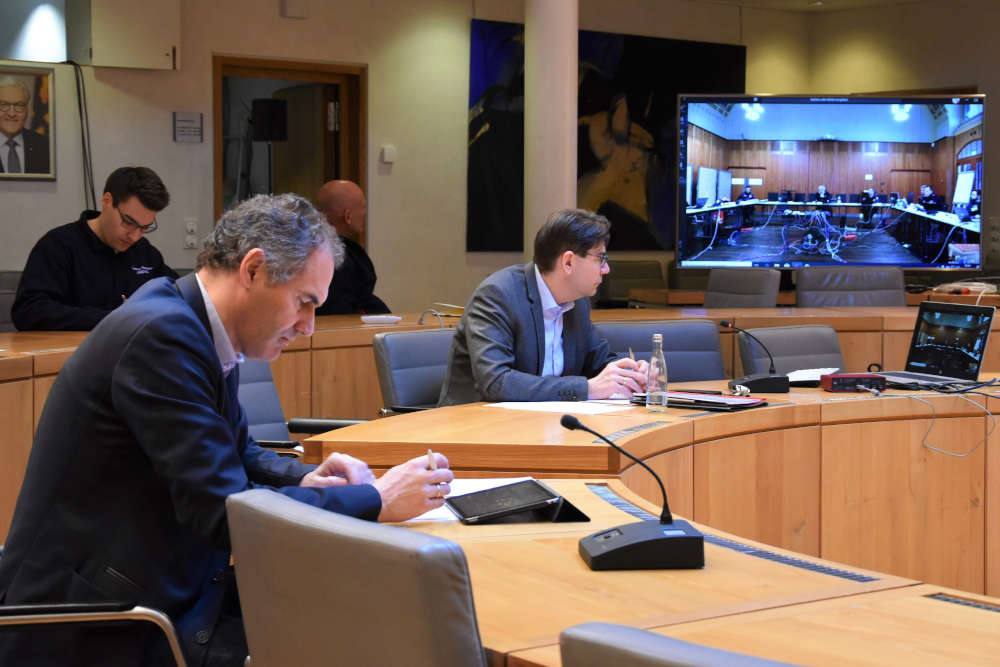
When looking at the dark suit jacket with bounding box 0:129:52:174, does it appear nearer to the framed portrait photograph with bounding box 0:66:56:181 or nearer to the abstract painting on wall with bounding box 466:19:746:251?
the framed portrait photograph with bounding box 0:66:56:181

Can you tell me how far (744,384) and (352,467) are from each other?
180cm

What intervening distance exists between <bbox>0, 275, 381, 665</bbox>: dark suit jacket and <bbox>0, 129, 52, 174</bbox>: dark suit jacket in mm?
5657

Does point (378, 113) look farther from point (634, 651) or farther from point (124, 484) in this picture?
point (634, 651)

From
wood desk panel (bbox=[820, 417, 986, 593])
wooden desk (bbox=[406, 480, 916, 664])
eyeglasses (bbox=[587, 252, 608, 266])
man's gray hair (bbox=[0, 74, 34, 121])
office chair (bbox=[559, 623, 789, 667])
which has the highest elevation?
man's gray hair (bbox=[0, 74, 34, 121])

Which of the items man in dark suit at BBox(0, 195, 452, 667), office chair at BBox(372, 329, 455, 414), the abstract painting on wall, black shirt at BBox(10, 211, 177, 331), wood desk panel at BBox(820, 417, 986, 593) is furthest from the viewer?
the abstract painting on wall

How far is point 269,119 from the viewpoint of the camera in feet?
25.7

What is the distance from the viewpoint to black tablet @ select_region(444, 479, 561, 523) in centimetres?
199

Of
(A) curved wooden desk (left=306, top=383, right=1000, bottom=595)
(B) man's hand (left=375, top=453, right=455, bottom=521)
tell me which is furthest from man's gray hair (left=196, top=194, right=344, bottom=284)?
(A) curved wooden desk (left=306, top=383, right=1000, bottom=595)

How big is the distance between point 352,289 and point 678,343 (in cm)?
196

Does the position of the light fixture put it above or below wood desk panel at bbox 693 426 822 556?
above

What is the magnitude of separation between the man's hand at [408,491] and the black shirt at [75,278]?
→ 2.82 m

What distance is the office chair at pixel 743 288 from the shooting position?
6359 mm

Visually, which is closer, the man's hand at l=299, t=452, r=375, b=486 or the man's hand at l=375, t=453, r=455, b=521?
the man's hand at l=375, t=453, r=455, b=521

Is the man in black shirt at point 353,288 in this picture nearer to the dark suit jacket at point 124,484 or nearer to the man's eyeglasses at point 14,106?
the man's eyeglasses at point 14,106
